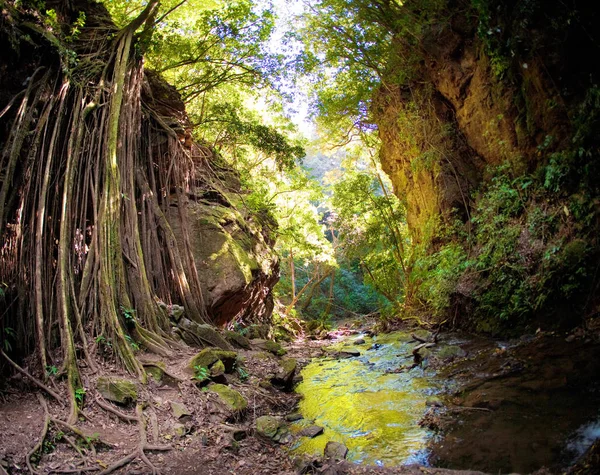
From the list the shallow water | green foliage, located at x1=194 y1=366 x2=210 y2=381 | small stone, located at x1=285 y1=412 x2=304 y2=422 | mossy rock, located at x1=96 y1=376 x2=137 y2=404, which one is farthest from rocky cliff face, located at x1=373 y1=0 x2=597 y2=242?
mossy rock, located at x1=96 y1=376 x2=137 y2=404

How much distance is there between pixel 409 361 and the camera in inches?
252

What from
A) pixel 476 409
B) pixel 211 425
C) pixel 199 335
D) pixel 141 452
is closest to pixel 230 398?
pixel 211 425

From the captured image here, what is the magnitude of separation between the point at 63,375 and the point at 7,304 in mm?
984

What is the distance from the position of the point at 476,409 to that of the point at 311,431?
5.30 ft

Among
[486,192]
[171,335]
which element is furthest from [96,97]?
[486,192]

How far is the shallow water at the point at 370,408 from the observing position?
11.0ft

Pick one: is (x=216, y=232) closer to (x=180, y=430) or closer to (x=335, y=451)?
(x=180, y=430)

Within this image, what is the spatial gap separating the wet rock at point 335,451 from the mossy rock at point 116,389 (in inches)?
72.5

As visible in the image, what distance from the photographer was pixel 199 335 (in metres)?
5.79

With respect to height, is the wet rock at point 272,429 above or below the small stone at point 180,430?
below

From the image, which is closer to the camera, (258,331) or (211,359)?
(211,359)

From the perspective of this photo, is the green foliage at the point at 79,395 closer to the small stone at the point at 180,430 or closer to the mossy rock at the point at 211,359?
the small stone at the point at 180,430

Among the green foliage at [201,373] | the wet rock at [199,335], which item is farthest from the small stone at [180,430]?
the wet rock at [199,335]

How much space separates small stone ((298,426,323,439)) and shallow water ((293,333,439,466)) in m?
0.06
